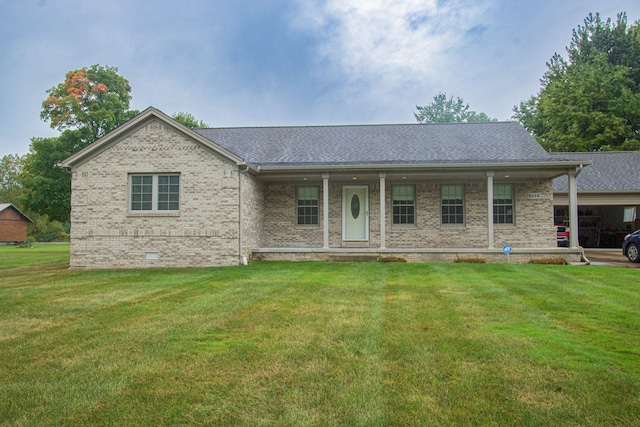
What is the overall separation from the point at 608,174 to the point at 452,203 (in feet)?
31.3

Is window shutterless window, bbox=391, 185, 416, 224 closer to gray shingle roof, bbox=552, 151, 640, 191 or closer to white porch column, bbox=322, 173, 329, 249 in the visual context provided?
white porch column, bbox=322, 173, 329, 249

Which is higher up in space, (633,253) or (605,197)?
(605,197)

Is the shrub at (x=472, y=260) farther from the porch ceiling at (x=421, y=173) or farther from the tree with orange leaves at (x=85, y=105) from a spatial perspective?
the tree with orange leaves at (x=85, y=105)

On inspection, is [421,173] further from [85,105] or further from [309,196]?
[85,105]

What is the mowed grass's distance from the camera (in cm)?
314

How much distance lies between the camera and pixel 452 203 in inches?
595

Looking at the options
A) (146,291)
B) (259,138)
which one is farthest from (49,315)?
(259,138)

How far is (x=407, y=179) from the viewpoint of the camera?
1505 cm

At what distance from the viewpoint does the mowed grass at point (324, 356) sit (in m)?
3.14

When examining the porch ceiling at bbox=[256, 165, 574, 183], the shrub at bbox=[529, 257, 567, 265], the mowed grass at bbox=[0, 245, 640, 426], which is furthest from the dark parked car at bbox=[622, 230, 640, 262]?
the mowed grass at bbox=[0, 245, 640, 426]

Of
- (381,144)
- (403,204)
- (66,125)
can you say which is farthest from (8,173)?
(403,204)

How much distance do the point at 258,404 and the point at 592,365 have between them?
3126 millimetres

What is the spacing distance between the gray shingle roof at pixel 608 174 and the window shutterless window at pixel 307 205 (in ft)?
35.1

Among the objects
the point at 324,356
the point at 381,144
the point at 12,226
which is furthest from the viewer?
the point at 12,226
